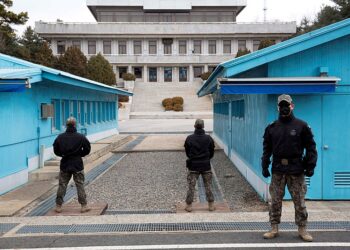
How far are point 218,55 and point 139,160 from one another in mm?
53769

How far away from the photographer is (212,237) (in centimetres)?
581

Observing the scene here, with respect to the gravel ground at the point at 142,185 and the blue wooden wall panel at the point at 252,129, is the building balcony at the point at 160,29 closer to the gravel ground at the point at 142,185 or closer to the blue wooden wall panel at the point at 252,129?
the gravel ground at the point at 142,185

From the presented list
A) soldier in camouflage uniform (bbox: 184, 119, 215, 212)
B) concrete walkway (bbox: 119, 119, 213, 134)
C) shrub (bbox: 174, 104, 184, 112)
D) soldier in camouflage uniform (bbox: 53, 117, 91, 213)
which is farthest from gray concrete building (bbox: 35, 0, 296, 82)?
soldier in camouflage uniform (bbox: 184, 119, 215, 212)

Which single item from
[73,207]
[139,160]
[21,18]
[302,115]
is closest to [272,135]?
[302,115]

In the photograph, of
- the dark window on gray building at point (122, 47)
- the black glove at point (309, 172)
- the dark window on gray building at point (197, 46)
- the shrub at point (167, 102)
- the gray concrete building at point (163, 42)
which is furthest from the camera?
the dark window on gray building at point (197, 46)

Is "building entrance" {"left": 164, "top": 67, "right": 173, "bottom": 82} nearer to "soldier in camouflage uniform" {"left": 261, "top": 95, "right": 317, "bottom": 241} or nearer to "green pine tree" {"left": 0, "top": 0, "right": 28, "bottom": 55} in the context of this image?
"green pine tree" {"left": 0, "top": 0, "right": 28, "bottom": 55}

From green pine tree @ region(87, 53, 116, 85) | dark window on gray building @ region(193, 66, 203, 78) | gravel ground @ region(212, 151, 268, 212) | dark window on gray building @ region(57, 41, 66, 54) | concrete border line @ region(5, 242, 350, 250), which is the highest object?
dark window on gray building @ region(57, 41, 66, 54)

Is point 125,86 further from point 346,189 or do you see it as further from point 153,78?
point 346,189

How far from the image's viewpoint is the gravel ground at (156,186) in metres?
8.23

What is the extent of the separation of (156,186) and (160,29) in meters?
58.4

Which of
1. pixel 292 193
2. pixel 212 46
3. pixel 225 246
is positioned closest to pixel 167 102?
pixel 212 46

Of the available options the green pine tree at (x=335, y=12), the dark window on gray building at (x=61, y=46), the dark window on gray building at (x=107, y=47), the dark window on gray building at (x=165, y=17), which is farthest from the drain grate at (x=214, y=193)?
the dark window on gray building at (x=165, y=17)

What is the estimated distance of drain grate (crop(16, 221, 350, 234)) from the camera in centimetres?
621

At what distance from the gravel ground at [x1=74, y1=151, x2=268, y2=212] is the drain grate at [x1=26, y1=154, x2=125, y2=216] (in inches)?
A: 11.6
